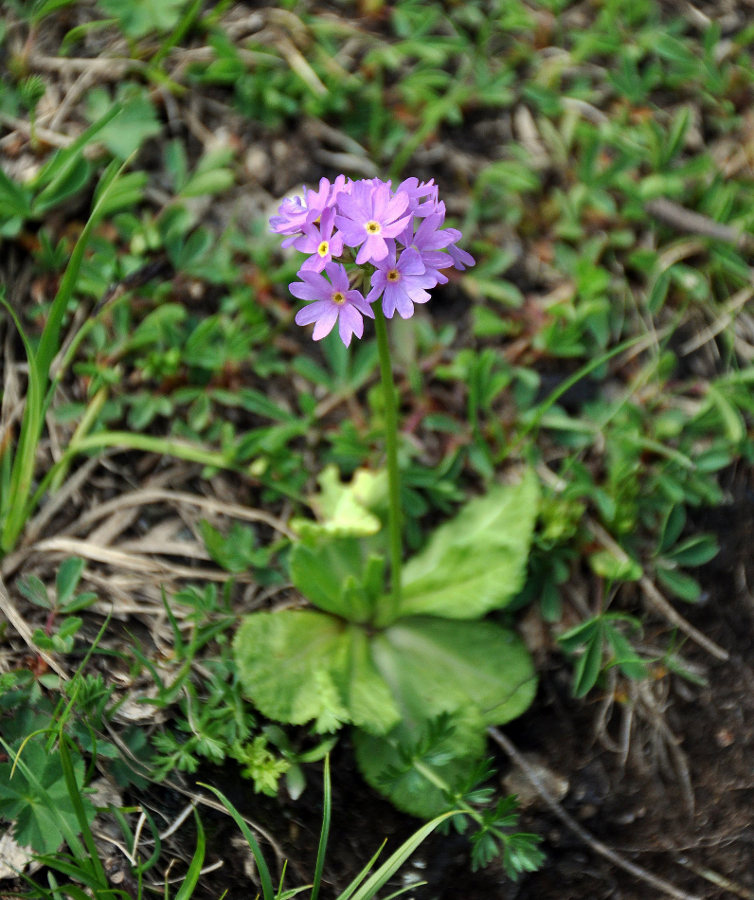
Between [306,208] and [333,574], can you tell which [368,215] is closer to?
[306,208]

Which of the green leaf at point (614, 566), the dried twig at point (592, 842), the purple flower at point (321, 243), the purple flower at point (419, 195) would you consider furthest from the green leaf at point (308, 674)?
the purple flower at point (419, 195)

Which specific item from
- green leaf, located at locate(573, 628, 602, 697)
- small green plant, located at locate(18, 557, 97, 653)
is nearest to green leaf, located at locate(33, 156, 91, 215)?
small green plant, located at locate(18, 557, 97, 653)

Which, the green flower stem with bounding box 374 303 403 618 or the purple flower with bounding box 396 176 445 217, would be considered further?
the green flower stem with bounding box 374 303 403 618

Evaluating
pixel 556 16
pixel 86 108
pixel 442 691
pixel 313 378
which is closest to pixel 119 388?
pixel 313 378

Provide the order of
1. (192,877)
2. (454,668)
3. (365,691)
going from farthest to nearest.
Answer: (454,668)
(365,691)
(192,877)

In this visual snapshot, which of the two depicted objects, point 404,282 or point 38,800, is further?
point 38,800

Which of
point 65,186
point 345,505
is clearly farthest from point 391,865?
point 65,186

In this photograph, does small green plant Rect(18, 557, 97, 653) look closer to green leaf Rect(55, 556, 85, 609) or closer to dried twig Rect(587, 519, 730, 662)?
green leaf Rect(55, 556, 85, 609)

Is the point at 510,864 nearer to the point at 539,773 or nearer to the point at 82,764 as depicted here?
the point at 539,773
